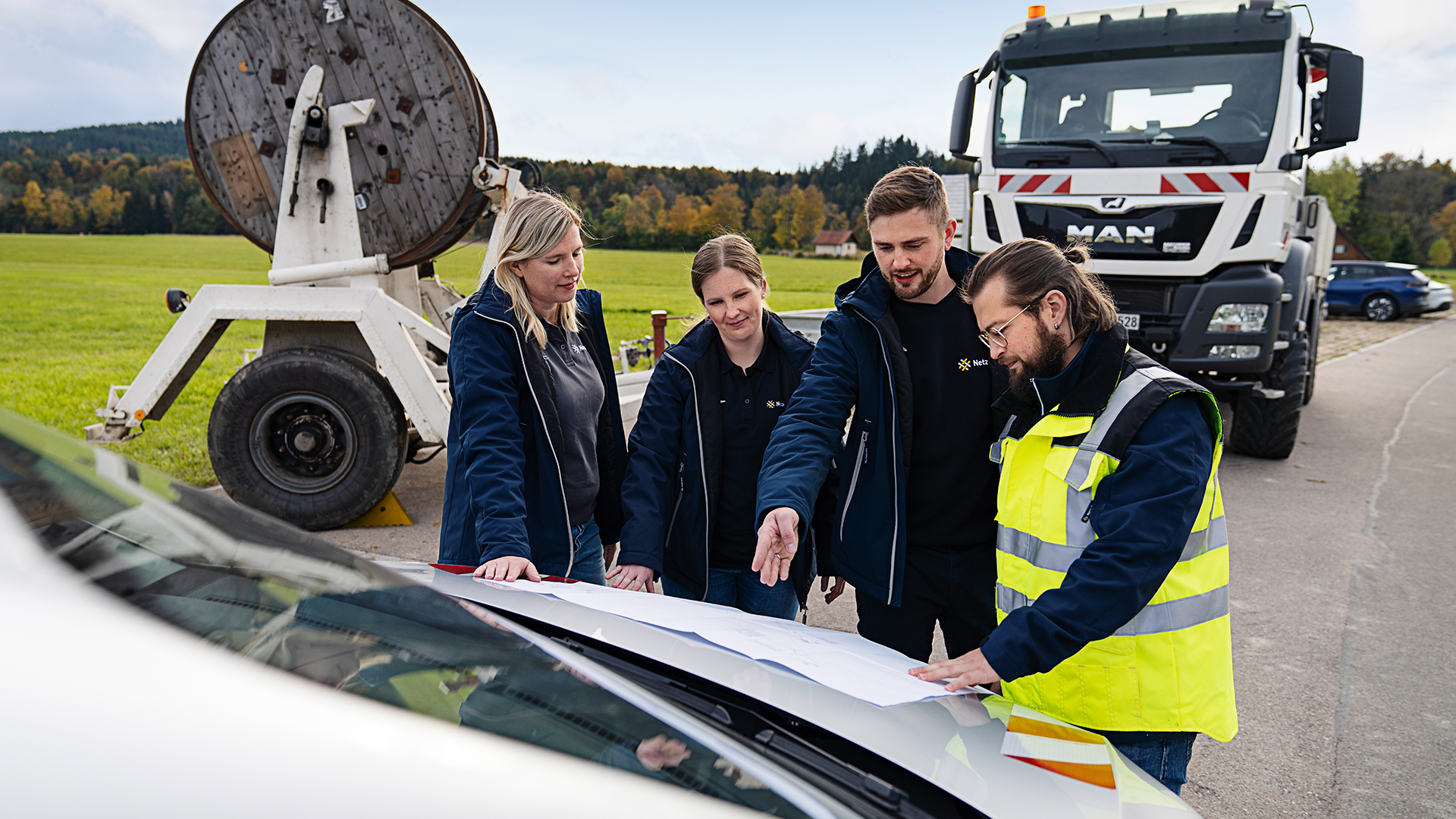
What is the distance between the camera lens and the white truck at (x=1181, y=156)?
5.74 metres

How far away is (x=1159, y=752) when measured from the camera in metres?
1.63

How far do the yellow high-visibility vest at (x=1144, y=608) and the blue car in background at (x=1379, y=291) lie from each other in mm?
26744

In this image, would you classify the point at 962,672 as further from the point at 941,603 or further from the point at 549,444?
the point at 549,444

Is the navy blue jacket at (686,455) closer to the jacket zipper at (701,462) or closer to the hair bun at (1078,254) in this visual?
the jacket zipper at (701,462)

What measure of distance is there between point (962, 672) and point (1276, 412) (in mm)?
6456

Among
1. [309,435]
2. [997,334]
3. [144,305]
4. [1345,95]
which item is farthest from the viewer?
[144,305]

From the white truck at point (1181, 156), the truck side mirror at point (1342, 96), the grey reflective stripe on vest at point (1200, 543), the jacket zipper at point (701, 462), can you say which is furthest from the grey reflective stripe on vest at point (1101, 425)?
the truck side mirror at point (1342, 96)

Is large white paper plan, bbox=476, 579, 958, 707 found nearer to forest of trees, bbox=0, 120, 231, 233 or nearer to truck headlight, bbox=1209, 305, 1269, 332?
truck headlight, bbox=1209, 305, 1269, 332

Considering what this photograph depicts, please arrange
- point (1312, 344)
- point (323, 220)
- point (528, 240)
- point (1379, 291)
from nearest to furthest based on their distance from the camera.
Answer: point (528, 240) < point (323, 220) < point (1312, 344) < point (1379, 291)

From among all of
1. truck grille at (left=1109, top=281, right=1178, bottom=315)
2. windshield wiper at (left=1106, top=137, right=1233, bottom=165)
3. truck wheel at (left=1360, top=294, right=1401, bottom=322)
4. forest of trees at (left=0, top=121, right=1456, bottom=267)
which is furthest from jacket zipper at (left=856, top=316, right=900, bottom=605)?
truck wheel at (left=1360, top=294, right=1401, bottom=322)

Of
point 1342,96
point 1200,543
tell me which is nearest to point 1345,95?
point 1342,96

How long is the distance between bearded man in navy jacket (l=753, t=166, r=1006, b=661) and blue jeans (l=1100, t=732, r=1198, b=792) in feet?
1.90

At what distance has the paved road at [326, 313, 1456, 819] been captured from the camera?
103 inches

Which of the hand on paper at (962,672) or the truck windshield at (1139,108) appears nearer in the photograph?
the hand on paper at (962,672)
